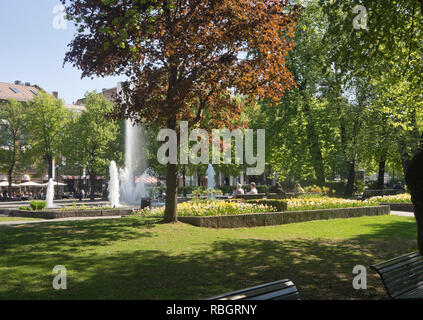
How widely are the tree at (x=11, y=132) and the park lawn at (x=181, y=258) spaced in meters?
45.4

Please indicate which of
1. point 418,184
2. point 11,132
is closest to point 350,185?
point 418,184

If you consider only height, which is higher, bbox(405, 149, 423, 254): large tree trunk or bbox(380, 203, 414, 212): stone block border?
bbox(405, 149, 423, 254): large tree trunk

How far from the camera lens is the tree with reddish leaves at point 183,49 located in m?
11.2

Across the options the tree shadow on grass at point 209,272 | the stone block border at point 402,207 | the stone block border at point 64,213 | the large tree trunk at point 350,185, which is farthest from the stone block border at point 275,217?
the large tree trunk at point 350,185

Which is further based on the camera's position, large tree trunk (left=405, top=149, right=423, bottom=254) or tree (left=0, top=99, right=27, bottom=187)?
tree (left=0, top=99, right=27, bottom=187)

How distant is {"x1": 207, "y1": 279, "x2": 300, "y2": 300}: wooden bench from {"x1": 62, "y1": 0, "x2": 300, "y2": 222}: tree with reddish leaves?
7.95 meters

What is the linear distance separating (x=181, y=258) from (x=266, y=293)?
5.00 metres

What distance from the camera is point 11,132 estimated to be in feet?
181

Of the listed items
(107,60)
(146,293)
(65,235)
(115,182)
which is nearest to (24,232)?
(65,235)

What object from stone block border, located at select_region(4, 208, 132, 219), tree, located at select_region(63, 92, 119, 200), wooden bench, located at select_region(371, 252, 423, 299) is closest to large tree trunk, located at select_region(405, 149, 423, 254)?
wooden bench, located at select_region(371, 252, 423, 299)

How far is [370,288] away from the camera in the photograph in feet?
21.9

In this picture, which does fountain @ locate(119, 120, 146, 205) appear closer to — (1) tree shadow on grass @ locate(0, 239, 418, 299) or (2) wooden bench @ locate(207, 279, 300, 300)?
(1) tree shadow on grass @ locate(0, 239, 418, 299)

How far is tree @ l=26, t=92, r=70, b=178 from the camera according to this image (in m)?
52.3
